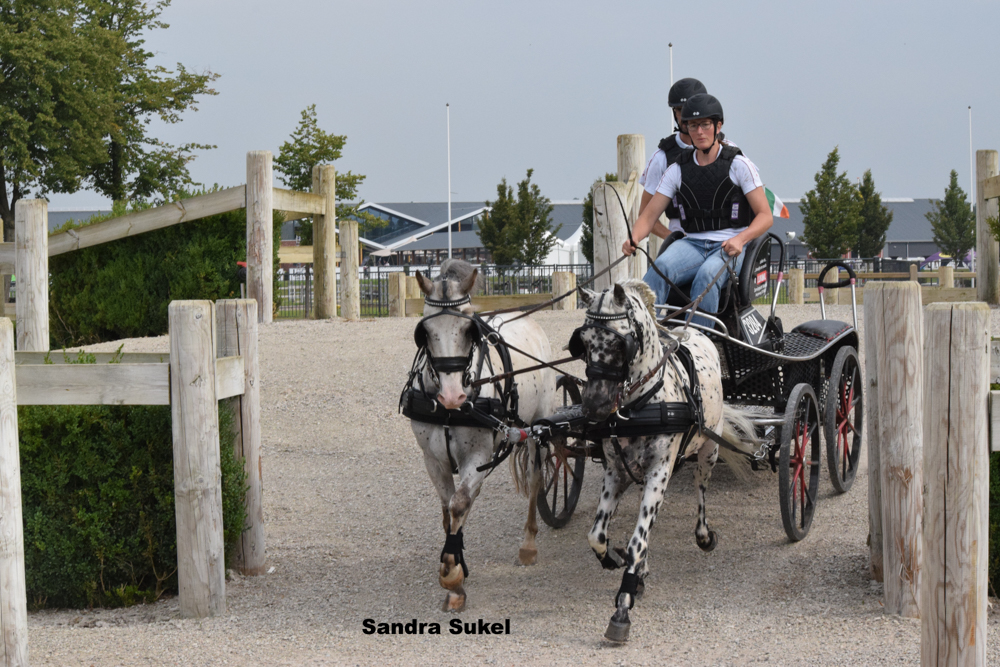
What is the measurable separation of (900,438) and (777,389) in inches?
60.6

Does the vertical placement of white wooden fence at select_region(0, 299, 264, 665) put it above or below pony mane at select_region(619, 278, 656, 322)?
below

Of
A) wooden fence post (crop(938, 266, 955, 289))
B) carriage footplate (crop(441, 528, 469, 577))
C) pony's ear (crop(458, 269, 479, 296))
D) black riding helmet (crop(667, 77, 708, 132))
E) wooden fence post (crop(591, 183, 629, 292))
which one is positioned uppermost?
black riding helmet (crop(667, 77, 708, 132))

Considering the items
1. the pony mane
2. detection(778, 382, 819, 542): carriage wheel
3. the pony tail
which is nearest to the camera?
the pony mane

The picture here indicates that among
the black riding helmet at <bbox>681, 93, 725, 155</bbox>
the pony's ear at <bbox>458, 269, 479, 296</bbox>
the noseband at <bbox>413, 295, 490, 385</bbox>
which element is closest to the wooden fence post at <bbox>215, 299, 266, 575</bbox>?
the noseband at <bbox>413, 295, 490, 385</bbox>

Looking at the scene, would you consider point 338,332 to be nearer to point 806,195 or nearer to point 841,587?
point 841,587

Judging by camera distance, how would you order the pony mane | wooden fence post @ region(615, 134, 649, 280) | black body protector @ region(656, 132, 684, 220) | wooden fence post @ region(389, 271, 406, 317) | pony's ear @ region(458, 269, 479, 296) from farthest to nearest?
wooden fence post @ region(389, 271, 406, 317), wooden fence post @ region(615, 134, 649, 280), black body protector @ region(656, 132, 684, 220), pony's ear @ region(458, 269, 479, 296), the pony mane

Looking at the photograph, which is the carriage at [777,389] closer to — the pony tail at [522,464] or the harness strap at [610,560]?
the pony tail at [522,464]

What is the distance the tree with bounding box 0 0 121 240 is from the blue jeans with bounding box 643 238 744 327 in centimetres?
2400

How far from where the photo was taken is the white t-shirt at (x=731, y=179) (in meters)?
5.94

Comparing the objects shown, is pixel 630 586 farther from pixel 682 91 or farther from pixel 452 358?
pixel 682 91

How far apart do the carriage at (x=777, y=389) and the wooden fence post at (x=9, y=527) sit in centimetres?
260

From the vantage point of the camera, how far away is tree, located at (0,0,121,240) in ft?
83.9

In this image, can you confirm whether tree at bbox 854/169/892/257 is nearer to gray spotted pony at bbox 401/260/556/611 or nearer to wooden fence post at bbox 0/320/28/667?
Result: gray spotted pony at bbox 401/260/556/611

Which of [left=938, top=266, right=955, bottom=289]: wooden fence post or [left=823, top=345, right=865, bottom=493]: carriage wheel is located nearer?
[left=823, top=345, right=865, bottom=493]: carriage wheel
